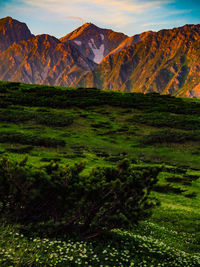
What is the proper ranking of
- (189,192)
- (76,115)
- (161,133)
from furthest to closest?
(76,115) → (161,133) → (189,192)

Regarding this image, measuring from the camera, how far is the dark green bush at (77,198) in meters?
11.1

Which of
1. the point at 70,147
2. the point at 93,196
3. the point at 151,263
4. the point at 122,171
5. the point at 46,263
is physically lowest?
the point at 70,147

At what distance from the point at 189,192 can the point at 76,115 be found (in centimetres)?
4607

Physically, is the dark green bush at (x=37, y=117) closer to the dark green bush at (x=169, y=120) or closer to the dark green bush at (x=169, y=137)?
the dark green bush at (x=169, y=120)

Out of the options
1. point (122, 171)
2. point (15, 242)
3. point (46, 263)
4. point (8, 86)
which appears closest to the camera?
point (46, 263)

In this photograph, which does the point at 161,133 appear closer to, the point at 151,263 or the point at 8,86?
the point at 151,263

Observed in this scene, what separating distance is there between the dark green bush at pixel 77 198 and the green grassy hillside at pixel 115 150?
2.72ft

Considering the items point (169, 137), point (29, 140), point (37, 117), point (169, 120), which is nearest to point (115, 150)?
point (169, 137)

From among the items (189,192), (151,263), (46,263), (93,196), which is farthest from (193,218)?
(46,263)

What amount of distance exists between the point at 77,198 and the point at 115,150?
37700mm

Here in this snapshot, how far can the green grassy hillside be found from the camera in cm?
1070

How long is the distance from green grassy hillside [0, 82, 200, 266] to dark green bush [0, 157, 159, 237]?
0.83 meters

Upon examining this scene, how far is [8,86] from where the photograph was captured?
97125 mm

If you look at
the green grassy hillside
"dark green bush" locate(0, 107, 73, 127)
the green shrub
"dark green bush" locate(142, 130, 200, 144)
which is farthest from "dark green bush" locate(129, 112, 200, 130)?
the green shrub
